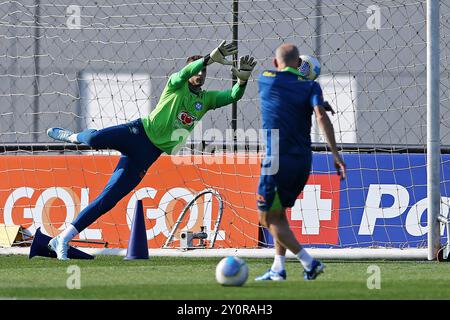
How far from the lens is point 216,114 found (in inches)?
679

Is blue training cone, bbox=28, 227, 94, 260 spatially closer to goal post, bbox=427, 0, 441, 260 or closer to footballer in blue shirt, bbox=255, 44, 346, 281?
footballer in blue shirt, bbox=255, 44, 346, 281

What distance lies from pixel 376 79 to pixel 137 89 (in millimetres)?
3644

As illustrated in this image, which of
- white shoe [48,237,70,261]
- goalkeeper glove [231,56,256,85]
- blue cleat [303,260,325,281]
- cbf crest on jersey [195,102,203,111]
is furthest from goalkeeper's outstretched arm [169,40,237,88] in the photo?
blue cleat [303,260,325,281]

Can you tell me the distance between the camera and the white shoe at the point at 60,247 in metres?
13.0

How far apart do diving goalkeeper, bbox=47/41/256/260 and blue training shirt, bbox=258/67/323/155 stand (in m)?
3.21

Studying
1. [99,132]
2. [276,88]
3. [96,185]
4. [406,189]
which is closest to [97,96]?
[96,185]

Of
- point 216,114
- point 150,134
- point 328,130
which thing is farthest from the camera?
point 216,114

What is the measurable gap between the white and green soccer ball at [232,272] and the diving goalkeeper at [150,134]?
14.0 feet

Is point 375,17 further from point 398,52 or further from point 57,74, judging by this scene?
point 57,74

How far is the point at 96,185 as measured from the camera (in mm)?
15703

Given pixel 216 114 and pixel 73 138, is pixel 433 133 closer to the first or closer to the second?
pixel 73 138

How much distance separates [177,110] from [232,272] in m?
4.74

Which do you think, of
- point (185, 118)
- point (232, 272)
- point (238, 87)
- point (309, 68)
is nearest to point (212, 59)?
point (238, 87)

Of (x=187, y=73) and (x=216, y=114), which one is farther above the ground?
(x=187, y=73)
